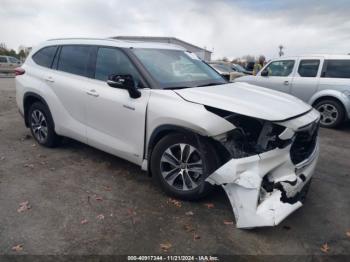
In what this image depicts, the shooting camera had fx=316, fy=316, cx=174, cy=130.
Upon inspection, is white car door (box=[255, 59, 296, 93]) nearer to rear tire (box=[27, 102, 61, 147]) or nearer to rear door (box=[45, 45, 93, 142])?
rear door (box=[45, 45, 93, 142])

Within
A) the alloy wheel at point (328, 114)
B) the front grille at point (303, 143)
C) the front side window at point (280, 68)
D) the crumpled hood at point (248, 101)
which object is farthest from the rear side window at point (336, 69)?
the front grille at point (303, 143)

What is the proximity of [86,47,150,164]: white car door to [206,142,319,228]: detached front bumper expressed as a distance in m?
1.19

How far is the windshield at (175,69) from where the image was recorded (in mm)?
4008

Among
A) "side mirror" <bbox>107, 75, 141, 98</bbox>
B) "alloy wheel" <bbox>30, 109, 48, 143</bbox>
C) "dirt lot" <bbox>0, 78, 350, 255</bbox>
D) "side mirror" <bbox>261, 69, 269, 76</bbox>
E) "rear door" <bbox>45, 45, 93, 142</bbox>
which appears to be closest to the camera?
"dirt lot" <bbox>0, 78, 350, 255</bbox>

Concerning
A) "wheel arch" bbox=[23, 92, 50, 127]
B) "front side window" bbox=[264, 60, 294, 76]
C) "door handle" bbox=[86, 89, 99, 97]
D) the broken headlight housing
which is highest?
"front side window" bbox=[264, 60, 294, 76]

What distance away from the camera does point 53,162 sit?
4922 mm

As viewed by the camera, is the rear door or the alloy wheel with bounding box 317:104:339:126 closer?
the rear door

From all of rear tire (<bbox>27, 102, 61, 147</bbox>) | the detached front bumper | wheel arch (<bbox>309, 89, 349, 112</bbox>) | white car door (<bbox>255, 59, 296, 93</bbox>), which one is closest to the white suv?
the detached front bumper

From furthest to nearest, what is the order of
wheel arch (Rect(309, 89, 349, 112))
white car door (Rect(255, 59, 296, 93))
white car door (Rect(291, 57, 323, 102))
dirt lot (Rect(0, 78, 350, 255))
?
white car door (Rect(255, 59, 296, 93))
white car door (Rect(291, 57, 323, 102))
wheel arch (Rect(309, 89, 349, 112))
dirt lot (Rect(0, 78, 350, 255))

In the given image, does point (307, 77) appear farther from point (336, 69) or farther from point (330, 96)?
point (330, 96)

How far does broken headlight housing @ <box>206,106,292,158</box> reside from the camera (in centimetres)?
332

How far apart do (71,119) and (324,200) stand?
3.73m

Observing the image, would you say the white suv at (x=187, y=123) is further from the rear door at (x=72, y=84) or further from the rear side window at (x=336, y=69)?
the rear side window at (x=336, y=69)

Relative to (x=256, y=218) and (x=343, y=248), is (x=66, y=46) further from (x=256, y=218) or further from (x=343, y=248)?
(x=343, y=248)
